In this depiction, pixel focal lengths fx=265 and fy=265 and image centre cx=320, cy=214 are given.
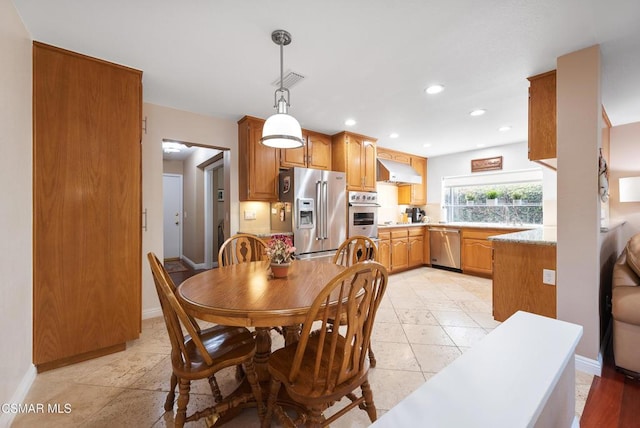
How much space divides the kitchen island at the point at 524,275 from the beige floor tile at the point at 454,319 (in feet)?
0.88

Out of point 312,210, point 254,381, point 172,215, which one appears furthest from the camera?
point 172,215

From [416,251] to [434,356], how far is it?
3.14 meters

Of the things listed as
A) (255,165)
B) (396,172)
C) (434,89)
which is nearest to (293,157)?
(255,165)

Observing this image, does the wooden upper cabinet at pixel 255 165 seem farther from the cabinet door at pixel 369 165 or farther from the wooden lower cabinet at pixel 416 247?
the wooden lower cabinet at pixel 416 247

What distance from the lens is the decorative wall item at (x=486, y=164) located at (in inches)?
189

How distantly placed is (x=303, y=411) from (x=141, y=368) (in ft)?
4.47

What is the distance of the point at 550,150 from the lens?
2.26 metres

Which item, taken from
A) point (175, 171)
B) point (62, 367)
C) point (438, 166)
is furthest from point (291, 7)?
point (175, 171)

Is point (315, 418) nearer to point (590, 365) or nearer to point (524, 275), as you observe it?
point (590, 365)

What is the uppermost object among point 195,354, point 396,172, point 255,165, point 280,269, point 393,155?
point 393,155

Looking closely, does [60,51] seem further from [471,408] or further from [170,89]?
[471,408]

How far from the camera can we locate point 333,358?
3.75ft

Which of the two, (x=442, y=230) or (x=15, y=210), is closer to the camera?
(x=15, y=210)

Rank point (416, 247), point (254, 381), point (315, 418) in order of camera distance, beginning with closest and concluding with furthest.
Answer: point (315, 418)
point (254, 381)
point (416, 247)
